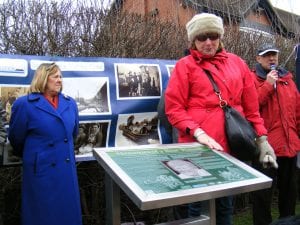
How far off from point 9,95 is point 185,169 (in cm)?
203

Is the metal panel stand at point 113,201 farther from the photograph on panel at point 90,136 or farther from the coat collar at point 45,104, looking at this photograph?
the photograph on panel at point 90,136

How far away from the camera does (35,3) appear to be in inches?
189

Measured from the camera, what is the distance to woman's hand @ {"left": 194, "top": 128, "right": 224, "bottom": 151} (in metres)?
2.65

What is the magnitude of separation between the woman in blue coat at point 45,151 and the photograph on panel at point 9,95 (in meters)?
0.18

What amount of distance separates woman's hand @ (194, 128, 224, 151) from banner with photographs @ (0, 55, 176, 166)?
1507 millimetres

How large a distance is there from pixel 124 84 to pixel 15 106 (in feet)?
3.87

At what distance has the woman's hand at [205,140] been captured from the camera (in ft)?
8.68

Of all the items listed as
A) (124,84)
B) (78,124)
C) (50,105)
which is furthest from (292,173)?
(50,105)

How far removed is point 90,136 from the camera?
13.2 feet

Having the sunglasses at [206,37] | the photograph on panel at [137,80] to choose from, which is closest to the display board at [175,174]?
the sunglasses at [206,37]

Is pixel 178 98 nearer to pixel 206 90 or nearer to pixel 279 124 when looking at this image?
pixel 206 90

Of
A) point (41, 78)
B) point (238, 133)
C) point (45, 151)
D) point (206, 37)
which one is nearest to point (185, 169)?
point (238, 133)

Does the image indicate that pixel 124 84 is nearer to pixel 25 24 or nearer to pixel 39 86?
pixel 39 86

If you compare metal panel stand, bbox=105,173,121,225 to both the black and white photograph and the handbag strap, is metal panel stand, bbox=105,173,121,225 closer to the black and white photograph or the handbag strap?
the black and white photograph
